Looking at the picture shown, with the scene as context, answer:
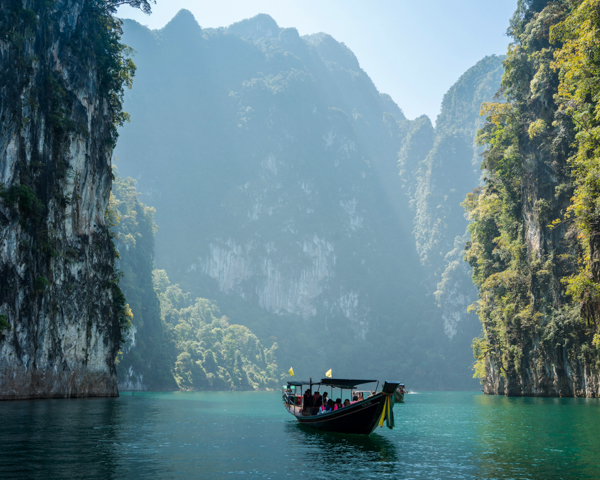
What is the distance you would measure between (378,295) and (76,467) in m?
187

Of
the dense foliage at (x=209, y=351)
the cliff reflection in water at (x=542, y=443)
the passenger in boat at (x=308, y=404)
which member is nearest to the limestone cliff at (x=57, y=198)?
the passenger in boat at (x=308, y=404)

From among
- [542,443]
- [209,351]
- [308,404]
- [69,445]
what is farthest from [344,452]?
[209,351]

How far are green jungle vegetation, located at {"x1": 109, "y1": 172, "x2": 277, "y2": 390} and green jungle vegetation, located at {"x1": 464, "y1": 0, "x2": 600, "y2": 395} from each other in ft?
181

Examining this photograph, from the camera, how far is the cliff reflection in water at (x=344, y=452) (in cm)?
1481

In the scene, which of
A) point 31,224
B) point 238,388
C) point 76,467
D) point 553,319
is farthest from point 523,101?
point 238,388

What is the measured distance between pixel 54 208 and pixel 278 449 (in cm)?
2954

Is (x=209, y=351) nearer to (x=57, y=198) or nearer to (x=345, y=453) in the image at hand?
(x=57, y=198)

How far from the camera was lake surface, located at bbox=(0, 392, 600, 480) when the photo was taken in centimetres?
1351

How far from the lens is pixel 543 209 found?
144 feet

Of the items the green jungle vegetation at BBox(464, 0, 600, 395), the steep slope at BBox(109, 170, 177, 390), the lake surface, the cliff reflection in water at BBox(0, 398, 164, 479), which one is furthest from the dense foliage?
the lake surface

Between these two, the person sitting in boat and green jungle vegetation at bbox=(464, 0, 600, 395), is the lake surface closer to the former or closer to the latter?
the person sitting in boat

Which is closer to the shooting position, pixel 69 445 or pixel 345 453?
pixel 69 445

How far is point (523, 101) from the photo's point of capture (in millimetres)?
50188

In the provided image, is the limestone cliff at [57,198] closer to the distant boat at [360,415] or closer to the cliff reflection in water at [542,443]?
the distant boat at [360,415]
